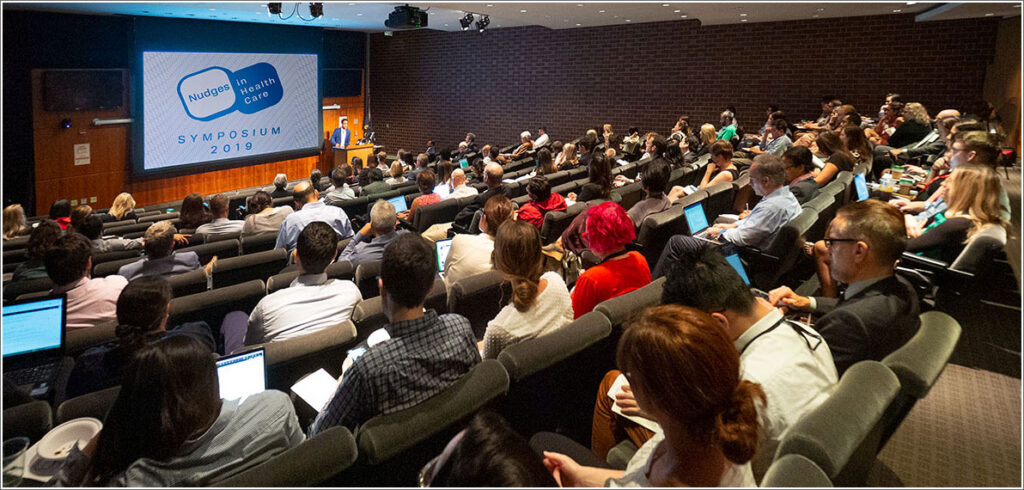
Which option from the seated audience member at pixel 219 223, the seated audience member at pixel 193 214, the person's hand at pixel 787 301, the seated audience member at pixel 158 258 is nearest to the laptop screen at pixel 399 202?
the seated audience member at pixel 219 223

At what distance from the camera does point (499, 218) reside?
361cm

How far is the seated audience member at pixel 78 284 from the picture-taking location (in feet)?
A: 9.77

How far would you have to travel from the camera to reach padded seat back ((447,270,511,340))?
2.80 meters

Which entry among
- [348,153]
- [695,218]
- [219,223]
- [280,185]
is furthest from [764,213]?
[348,153]

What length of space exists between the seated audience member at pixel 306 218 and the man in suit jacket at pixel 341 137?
8627mm

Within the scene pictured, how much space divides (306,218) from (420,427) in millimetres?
3499

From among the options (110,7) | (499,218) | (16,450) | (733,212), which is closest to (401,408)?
(16,450)

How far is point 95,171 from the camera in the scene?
10.2m

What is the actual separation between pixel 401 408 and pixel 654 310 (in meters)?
0.82

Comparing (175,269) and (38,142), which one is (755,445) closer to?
(175,269)

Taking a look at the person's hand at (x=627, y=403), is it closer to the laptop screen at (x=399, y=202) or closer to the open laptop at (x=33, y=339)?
the open laptop at (x=33, y=339)

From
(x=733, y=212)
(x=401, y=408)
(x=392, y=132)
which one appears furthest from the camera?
(x=392, y=132)

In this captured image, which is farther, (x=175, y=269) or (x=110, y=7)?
(x=110, y=7)

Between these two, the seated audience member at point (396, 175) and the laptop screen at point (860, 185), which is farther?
the seated audience member at point (396, 175)
